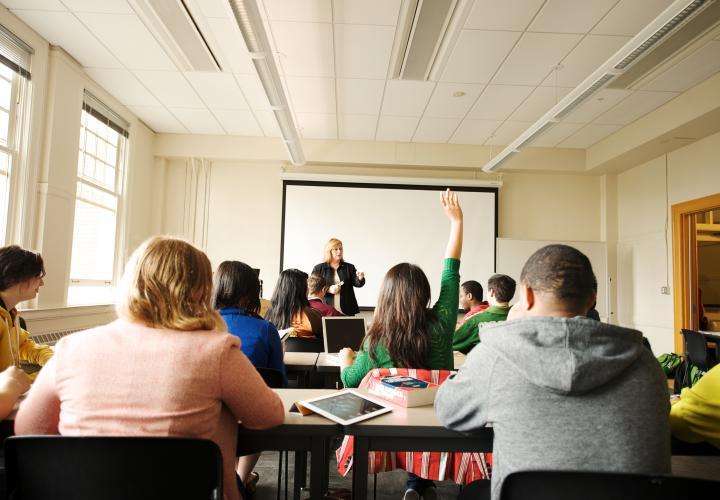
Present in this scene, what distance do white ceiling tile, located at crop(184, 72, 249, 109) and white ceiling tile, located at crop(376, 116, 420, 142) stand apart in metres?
1.66

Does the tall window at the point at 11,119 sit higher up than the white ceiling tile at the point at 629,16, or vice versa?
the white ceiling tile at the point at 629,16

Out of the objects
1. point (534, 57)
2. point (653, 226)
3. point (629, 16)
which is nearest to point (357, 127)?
point (534, 57)

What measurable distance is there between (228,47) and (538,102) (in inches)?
127

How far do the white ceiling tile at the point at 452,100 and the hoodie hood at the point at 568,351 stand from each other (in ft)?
13.5

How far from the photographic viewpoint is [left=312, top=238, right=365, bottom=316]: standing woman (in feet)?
15.7

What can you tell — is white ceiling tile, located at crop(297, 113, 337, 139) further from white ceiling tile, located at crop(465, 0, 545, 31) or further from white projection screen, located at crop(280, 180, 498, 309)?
white ceiling tile, located at crop(465, 0, 545, 31)

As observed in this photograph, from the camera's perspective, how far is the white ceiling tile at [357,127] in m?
5.68

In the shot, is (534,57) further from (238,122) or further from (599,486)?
(599,486)

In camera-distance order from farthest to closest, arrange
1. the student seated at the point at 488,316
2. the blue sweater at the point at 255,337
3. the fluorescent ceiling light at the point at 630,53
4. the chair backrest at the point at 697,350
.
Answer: the chair backrest at the point at 697,350 < the student seated at the point at 488,316 < the fluorescent ceiling light at the point at 630,53 < the blue sweater at the point at 255,337

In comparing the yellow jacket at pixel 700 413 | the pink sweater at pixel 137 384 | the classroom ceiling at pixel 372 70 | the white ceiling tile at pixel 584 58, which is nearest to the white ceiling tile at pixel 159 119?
the classroom ceiling at pixel 372 70

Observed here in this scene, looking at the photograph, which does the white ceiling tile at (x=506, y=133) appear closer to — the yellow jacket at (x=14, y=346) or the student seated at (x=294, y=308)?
the student seated at (x=294, y=308)

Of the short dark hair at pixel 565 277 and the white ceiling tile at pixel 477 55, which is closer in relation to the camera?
the short dark hair at pixel 565 277

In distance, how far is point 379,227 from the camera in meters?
6.52

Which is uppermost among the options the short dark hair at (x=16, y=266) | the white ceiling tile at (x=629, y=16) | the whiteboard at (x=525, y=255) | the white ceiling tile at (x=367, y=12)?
the white ceiling tile at (x=629, y=16)
